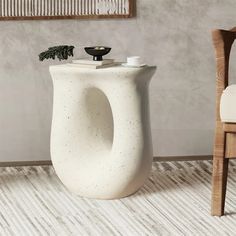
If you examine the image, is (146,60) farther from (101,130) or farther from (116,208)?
(116,208)

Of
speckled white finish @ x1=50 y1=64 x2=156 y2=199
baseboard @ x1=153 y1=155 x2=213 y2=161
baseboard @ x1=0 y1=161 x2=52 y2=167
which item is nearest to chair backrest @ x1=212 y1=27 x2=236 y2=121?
speckled white finish @ x1=50 y1=64 x2=156 y2=199

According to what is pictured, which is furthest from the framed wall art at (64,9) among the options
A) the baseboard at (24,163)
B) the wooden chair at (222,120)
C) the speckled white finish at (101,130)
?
the wooden chair at (222,120)

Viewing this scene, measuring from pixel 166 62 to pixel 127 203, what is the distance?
A: 0.84 metres

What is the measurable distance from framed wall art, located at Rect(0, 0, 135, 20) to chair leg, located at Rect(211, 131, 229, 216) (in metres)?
0.97

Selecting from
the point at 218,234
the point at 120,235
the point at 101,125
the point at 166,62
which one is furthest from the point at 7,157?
the point at 218,234

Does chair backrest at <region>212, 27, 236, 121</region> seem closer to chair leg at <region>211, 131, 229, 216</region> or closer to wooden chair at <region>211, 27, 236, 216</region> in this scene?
wooden chair at <region>211, 27, 236, 216</region>

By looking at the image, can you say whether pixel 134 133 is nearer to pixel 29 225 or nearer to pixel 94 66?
pixel 94 66

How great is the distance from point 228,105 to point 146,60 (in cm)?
92

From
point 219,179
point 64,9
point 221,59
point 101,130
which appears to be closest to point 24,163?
point 101,130

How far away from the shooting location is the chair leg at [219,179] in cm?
241

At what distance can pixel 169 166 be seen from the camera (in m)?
3.17

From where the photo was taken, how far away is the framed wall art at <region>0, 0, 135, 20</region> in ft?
9.96

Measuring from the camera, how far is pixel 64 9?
3.07 metres

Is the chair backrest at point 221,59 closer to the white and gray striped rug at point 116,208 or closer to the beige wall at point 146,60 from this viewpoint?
the white and gray striped rug at point 116,208
